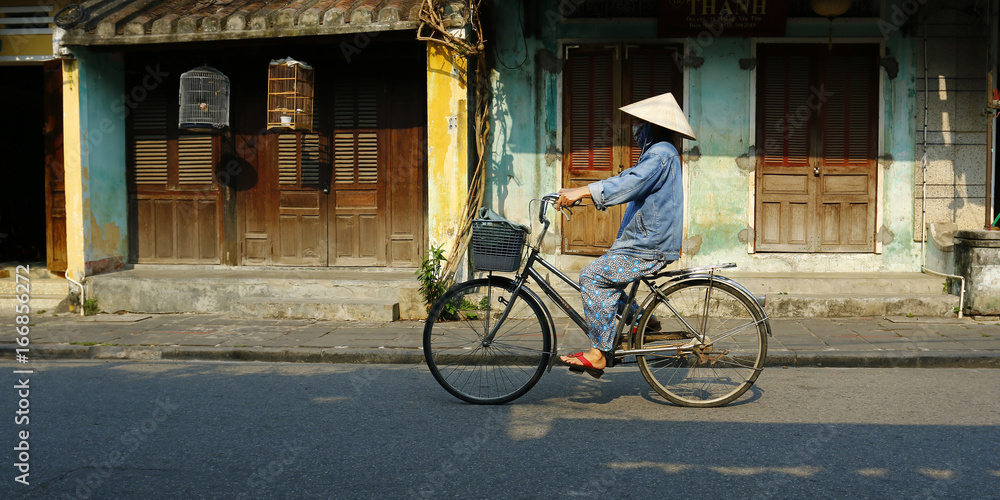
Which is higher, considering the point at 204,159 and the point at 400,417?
the point at 204,159

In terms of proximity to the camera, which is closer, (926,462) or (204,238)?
(926,462)

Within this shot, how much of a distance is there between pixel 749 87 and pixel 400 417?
22.9ft

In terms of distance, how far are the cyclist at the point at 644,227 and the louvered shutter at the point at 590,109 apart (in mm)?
4975

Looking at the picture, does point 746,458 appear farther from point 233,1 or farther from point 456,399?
point 233,1

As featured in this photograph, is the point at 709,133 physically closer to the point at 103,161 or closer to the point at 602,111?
the point at 602,111

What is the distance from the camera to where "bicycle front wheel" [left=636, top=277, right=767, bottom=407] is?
5102mm

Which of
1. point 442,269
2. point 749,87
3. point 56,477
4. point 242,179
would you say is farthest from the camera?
point 242,179

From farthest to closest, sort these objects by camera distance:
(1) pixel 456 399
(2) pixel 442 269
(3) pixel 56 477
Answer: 1. (2) pixel 442 269
2. (1) pixel 456 399
3. (3) pixel 56 477

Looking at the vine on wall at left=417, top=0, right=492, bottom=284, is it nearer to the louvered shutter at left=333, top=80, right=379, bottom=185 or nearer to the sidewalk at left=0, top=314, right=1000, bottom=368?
the sidewalk at left=0, top=314, right=1000, bottom=368

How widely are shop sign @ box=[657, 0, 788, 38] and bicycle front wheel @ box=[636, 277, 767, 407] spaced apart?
5670mm

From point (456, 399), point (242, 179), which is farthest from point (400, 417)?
point (242, 179)

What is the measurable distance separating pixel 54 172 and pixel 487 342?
7.88m

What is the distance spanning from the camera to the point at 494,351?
17.5 ft

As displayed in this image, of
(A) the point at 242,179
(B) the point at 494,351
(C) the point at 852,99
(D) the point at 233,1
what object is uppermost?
(D) the point at 233,1
